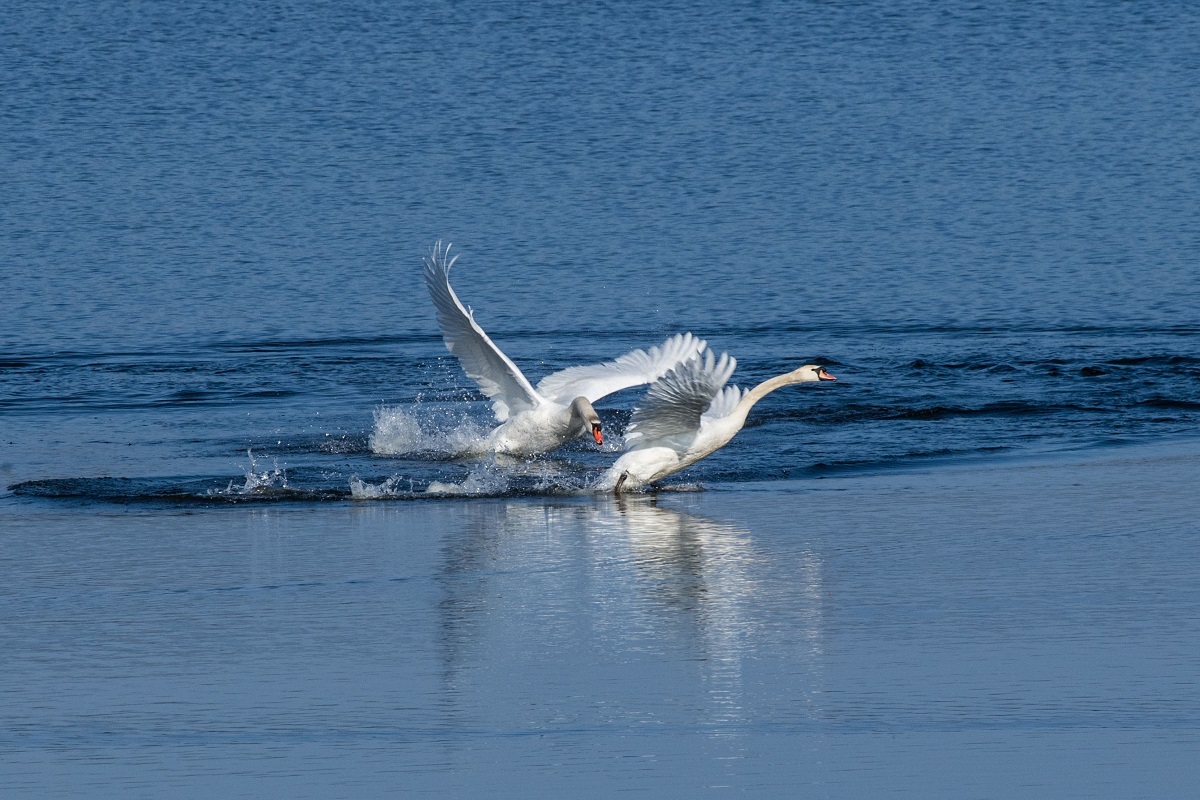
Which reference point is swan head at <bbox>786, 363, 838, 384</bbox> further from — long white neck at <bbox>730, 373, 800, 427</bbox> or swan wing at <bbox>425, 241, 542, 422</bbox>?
swan wing at <bbox>425, 241, 542, 422</bbox>

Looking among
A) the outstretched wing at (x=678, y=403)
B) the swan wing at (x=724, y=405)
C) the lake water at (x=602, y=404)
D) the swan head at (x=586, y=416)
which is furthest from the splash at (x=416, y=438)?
the swan wing at (x=724, y=405)

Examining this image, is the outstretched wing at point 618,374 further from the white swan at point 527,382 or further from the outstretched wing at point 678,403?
the outstretched wing at point 678,403

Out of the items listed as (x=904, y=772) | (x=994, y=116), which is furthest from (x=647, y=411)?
(x=994, y=116)

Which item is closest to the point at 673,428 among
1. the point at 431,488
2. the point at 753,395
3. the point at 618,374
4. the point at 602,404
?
the point at 753,395

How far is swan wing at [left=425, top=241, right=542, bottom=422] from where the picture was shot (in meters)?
12.2

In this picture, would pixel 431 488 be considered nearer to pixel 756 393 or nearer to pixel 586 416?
pixel 586 416

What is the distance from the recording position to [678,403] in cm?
1104

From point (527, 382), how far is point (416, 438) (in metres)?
0.85

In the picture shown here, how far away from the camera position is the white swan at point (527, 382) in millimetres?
12297

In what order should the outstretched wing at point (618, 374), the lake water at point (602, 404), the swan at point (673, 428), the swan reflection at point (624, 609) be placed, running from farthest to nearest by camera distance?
the outstretched wing at point (618, 374), the swan at point (673, 428), the swan reflection at point (624, 609), the lake water at point (602, 404)

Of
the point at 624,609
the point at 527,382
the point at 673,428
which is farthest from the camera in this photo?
the point at 527,382

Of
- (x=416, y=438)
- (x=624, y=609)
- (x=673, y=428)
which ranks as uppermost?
(x=416, y=438)

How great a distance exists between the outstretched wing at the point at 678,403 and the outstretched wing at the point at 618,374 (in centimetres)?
104

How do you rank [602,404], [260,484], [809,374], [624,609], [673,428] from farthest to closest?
[602,404]
[809,374]
[673,428]
[260,484]
[624,609]
